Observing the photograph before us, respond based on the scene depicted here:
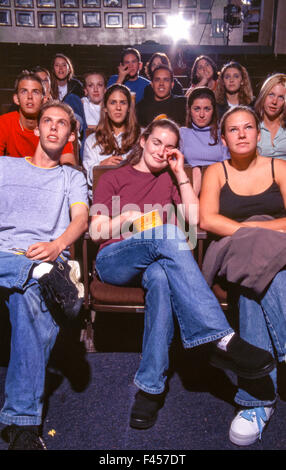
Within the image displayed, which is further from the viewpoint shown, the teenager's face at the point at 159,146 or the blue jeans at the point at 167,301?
the teenager's face at the point at 159,146

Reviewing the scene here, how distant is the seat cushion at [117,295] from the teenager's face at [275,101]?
64.2 inches

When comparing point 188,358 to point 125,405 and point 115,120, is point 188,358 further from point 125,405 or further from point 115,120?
point 115,120

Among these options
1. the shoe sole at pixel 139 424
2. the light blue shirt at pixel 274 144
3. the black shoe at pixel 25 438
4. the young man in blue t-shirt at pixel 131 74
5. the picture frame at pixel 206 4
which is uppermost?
the picture frame at pixel 206 4

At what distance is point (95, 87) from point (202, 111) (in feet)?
4.41

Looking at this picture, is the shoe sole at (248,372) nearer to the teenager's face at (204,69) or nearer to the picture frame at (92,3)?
the teenager's face at (204,69)

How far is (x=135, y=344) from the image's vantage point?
2070 millimetres

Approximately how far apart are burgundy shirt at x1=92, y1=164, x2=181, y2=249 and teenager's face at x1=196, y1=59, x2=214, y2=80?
2.75 metres

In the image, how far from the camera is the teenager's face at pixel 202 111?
8.87 ft

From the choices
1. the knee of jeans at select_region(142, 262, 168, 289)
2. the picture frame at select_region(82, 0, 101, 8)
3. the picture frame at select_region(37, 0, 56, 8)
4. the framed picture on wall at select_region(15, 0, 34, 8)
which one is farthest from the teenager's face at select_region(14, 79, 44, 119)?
the framed picture on wall at select_region(15, 0, 34, 8)

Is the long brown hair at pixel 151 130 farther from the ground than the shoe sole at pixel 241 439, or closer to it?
farther from the ground

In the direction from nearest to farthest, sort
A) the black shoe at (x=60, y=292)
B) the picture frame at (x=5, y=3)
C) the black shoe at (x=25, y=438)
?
the black shoe at (x=25, y=438) < the black shoe at (x=60, y=292) < the picture frame at (x=5, y=3)

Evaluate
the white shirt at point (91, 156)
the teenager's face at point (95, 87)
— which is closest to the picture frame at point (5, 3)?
the teenager's face at point (95, 87)

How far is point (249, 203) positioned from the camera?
182cm
